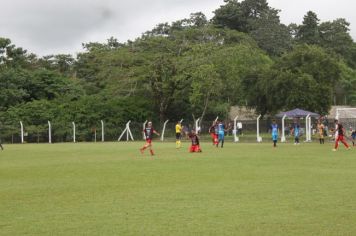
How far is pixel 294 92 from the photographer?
4984cm

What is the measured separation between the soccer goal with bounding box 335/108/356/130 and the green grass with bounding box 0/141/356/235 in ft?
86.1

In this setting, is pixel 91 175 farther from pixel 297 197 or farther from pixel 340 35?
pixel 340 35

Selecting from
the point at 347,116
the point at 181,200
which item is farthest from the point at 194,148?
the point at 347,116

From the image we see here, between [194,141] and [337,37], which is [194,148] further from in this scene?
[337,37]

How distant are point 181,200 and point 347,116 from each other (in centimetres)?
3651

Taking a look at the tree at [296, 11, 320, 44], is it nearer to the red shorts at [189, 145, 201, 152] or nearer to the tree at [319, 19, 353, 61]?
the tree at [319, 19, 353, 61]

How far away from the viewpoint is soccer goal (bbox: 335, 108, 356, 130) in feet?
149

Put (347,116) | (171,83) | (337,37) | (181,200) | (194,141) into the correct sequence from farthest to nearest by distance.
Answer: (337,37) < (171,83) < (347,116) < (194,141) < (181,200)

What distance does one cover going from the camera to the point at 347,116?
4616 centimetres

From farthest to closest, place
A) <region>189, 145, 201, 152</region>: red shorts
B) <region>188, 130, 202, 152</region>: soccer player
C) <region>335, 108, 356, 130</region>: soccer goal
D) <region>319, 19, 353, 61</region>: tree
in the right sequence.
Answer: <region>319, 19, 353, 61</region>: tree → <region>335, 108, 356, 130</region>: soccer goal → <region>189, 145, 201, 152</region>: red shorts → <region>188, 130, 202, 152</region>: soccer player

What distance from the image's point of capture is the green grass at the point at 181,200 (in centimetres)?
928

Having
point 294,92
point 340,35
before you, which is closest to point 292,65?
point 294,92

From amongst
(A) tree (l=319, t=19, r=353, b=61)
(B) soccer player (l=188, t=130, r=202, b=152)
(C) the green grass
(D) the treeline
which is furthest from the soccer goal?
(A) tree (l=319, t=19, r=353, b=61)

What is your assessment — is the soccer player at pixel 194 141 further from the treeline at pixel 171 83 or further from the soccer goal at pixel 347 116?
the treeline at pixel 171 83
